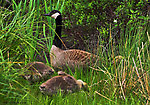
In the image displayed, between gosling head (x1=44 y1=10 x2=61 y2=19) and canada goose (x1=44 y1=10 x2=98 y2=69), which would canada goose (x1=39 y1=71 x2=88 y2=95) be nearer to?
canada goose (x1=44 y1=10 x2=98 y2=69)

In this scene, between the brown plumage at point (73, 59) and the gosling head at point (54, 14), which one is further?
the gosling head at point (54, 14)

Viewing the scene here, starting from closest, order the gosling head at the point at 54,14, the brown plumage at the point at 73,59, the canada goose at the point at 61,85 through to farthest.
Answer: the canada goose at the point at 61,85 → the brown plumage at the point at 73,59 → the gosling head at the point at 54,14

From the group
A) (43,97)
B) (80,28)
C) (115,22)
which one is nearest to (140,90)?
(43,97)

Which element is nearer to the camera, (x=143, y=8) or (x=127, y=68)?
(x=127, y=68)

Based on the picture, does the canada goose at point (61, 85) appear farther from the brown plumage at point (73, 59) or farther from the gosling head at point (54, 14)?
the gosling head at point (54, 14)

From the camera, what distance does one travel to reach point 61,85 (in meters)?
4.50

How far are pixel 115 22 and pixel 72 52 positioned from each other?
5.41ft

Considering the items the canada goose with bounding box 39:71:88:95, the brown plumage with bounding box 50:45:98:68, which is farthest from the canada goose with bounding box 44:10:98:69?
the canada goose with bounding box 39:71:88:95

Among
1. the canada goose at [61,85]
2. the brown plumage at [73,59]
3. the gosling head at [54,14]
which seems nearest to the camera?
the canada goose at [61,85]

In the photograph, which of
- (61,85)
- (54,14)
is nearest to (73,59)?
(54,14)

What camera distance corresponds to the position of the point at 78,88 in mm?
4598

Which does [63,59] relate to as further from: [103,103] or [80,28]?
[103,103]

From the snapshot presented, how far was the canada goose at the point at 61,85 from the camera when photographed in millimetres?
4348

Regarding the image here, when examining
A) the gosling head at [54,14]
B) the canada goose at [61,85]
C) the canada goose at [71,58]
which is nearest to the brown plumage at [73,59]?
the canada goose at [71,58]
